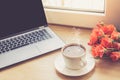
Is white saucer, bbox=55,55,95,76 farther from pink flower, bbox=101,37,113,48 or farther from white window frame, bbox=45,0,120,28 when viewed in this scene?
white window frame, bbox=45,0,120,28

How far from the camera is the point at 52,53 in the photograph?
94 centimetres

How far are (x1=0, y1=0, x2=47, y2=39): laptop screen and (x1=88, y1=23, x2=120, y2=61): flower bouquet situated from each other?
0.25 meters

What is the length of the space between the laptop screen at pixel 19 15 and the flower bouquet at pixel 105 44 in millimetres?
248

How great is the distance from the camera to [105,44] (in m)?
0.86

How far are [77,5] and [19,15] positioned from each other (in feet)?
0.80

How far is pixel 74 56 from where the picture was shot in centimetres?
80

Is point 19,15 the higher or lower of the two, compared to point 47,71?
higher

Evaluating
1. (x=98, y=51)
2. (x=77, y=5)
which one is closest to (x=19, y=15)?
(x=77, y=5)

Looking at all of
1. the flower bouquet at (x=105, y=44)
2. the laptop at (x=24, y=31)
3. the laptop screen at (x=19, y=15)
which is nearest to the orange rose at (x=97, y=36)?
the flower bouquet at (x=105, y=44)

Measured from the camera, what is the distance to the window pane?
3.36 ft

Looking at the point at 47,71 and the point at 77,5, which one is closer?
the point at 47,71

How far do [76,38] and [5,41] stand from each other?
11.0 inches

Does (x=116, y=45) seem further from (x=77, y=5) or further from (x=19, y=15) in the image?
(x=19, y=15)

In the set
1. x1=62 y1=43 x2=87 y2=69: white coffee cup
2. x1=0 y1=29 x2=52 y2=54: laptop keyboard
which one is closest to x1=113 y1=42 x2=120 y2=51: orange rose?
x1=62 y1=43 x2=87 y2=69: white coffee cup
